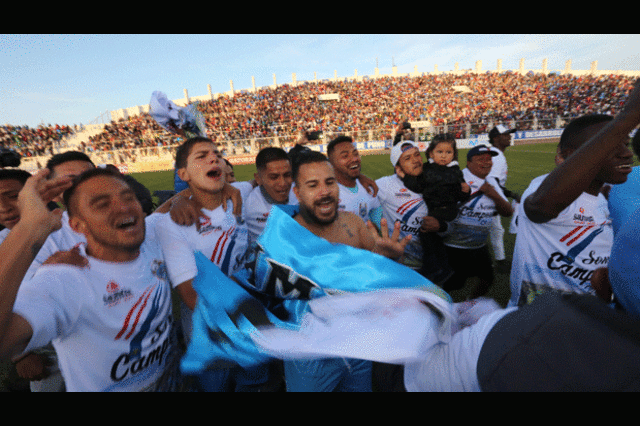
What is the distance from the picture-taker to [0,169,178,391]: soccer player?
4.10 ft

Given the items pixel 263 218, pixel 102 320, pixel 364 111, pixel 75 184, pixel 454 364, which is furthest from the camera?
pixel 364 111

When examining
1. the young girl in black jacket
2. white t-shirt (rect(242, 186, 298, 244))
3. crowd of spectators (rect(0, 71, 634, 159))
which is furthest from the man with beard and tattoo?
crowd of spectators (rect(0, 71, 634, 159))

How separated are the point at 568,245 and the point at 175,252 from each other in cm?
330

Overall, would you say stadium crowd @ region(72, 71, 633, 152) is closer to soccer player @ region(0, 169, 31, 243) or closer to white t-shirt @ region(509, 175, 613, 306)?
white t-shirt @ region(509, 175, 613, 306)

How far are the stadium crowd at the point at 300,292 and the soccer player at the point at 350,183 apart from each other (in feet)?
2.93

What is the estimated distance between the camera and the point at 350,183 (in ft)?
12.7

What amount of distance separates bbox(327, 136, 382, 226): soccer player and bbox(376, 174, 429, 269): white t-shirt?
0.68 ft

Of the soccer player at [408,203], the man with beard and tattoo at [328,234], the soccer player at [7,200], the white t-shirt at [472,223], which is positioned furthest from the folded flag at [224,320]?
the white t-shirt at [472,223]

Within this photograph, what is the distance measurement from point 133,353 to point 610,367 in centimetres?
217

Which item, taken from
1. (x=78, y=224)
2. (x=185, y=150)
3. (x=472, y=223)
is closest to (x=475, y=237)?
(x=472, y=223)

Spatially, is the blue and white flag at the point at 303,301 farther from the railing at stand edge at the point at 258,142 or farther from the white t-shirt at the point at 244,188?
the railing at stand edge at the point at 258,142

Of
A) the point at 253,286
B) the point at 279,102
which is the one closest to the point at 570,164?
the point at 253,286

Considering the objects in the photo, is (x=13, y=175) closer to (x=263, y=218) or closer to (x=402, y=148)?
(x=263, y=218)

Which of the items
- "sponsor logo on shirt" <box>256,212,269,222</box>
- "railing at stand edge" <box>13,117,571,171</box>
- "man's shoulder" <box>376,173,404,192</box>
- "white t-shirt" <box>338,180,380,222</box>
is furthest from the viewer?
"railing at stand edge" <box>13,117,571,171</box>
